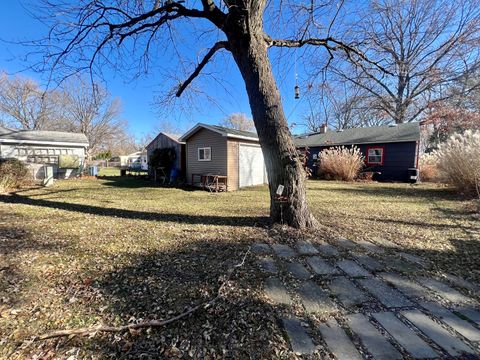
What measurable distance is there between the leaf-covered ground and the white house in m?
10.3

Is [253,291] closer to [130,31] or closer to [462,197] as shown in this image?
[130,31]

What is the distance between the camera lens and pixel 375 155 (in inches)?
576

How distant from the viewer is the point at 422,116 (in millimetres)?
19547

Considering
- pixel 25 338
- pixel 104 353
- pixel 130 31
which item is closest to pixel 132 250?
pixel 25 338

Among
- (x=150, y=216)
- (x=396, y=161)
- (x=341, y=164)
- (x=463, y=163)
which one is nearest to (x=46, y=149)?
(x=150, y=216)

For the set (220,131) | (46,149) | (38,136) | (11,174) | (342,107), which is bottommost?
(11,174)

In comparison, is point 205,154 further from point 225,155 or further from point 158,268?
point 158,268

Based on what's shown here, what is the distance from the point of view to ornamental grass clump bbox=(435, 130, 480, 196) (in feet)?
22.7

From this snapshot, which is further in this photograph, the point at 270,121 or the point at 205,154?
the point at 205,154

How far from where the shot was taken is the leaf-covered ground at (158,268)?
65.1 inches

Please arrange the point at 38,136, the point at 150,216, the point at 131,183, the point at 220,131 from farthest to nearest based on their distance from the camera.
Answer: the point at 38,136
the point at 131,183
the point at 220,131
the point at 150,216

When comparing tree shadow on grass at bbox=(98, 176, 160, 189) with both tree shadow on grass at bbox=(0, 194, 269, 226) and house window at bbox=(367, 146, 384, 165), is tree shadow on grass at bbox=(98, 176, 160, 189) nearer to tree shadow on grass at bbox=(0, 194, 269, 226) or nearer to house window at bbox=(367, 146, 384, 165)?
tree shadow on grass at bbox=(0, 194, 269, 226)

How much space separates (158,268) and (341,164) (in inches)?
508

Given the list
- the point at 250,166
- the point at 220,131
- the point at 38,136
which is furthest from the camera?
the point at 38,136
